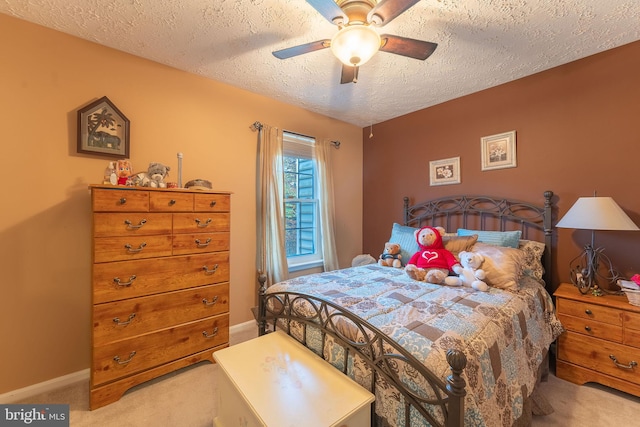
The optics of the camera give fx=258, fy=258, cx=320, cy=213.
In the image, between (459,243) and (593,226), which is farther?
(459,243)

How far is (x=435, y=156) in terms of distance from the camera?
3.27 m

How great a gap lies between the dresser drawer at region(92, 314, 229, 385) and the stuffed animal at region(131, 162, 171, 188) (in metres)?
1.11

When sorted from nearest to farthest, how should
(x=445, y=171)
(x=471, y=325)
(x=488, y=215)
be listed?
(x=471, y=325) < (x=488, y=215) < (x=445, y=171)

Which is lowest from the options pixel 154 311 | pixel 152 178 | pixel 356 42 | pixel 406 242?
pixel 154 311

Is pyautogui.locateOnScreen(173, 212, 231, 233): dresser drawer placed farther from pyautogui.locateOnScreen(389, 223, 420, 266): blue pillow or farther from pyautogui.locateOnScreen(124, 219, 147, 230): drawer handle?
pyautogui.locateOnScreen(389, 223, 420, 266): blue pillow

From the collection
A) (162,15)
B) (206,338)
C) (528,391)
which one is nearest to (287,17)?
(162,15)

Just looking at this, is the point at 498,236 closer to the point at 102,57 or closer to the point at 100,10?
the point at 100,10

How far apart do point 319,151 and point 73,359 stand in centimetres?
310

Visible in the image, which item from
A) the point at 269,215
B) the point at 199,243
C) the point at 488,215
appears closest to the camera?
the point at 199,243

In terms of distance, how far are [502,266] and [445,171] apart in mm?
1483

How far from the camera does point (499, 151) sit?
9.02 ft

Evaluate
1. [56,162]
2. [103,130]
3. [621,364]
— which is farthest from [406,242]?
[56,162]

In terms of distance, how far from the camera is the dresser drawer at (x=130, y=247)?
1.72 metres

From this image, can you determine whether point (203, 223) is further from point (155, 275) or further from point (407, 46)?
point (407, 46)
